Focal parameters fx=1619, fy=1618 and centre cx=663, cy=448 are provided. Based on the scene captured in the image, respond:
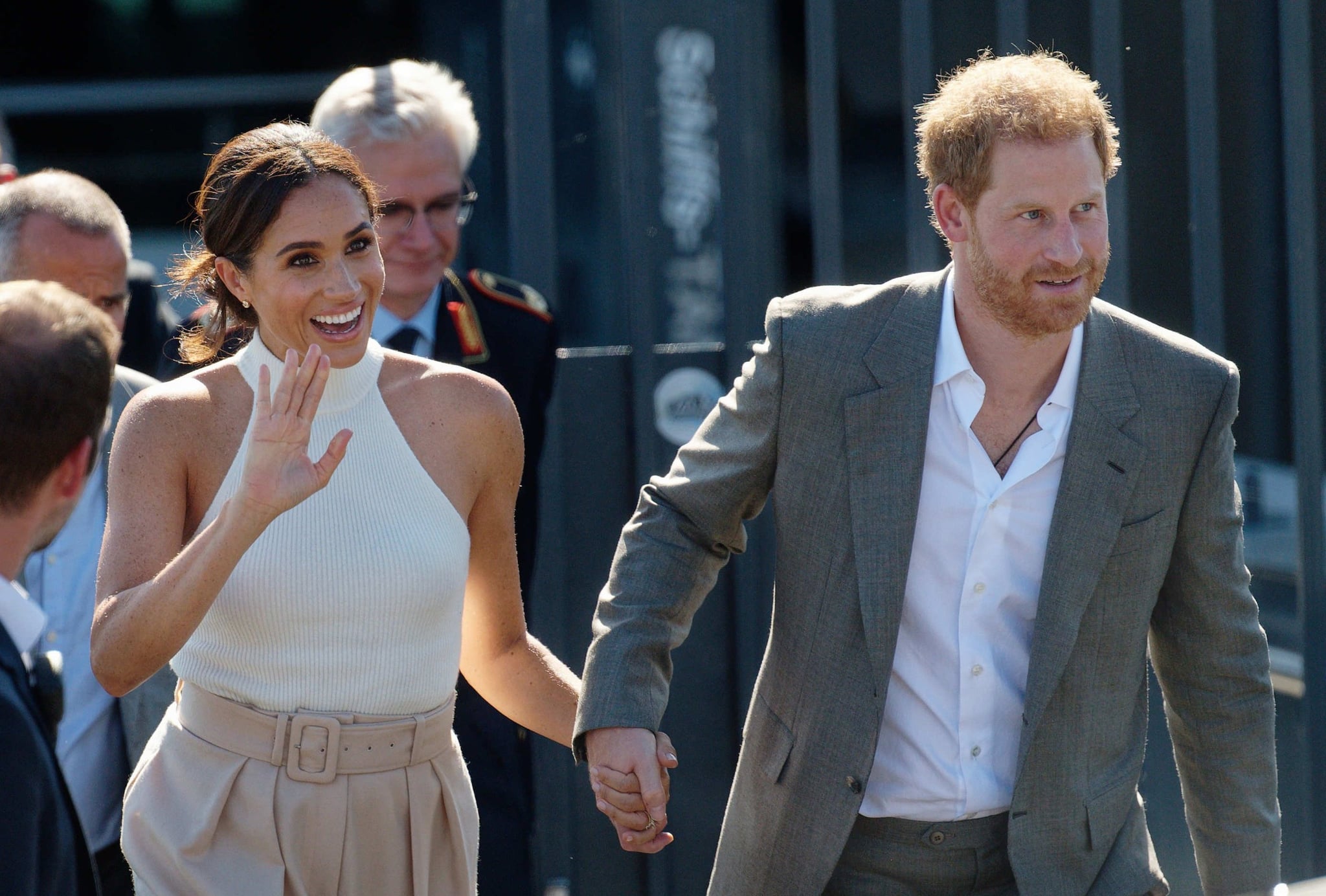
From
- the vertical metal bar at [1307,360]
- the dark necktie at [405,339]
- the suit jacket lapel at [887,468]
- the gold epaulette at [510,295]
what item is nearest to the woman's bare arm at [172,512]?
the suit jacket lapel at [887,468]

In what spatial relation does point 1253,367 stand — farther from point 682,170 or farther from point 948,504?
point 948,504

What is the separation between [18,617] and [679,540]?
110cm

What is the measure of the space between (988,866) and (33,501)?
1.53 meters

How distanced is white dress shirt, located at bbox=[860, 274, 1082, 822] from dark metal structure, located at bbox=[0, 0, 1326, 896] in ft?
5.72

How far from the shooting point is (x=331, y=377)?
8.43ft

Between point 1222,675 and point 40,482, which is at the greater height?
point 40,482

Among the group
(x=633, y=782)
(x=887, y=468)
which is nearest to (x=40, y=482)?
(x=633, y=782)

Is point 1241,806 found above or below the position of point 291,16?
below

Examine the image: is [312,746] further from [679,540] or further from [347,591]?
[679,540]

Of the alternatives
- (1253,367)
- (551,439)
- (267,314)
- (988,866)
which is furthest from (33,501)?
(1253,367)

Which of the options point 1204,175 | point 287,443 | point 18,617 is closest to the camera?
point 18,617

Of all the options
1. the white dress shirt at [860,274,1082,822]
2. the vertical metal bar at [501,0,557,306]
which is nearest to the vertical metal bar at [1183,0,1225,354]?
the vertical metal bar at [501,0,557,306]

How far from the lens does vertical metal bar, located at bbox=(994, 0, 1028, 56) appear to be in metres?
4.27

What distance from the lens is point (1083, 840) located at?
2.51 meters
